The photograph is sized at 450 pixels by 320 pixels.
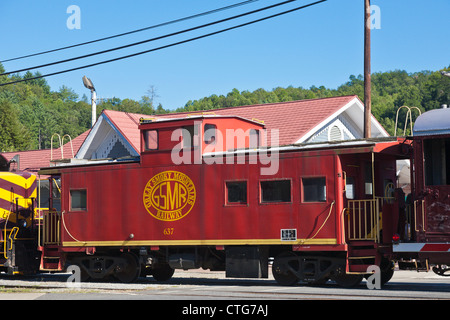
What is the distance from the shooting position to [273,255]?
1934 centimetres

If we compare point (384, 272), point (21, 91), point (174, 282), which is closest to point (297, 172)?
point (384, 272)

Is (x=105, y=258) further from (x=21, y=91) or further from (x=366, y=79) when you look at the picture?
(x=21, y=91)

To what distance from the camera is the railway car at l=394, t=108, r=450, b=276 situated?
16297mm

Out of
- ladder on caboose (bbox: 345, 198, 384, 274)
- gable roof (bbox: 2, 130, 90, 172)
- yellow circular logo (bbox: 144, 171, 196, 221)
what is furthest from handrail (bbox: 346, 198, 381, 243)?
gable roof (bbox: 2, 130, 90, 172)

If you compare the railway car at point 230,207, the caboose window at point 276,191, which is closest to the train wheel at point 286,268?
the railway car at point 230,207

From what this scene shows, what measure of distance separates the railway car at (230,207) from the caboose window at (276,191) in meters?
0.03

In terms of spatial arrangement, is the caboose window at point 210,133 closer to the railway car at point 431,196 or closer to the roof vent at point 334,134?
the railway car at point 431,196

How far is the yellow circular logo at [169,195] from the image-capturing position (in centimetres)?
1977

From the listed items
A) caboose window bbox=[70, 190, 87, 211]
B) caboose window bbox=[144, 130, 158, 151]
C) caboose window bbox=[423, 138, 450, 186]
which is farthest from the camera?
caboose window bbox=[70, 190, 87, 211]

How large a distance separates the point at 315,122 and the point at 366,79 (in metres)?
6.07

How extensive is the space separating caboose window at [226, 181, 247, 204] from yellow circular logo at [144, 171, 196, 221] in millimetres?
1047

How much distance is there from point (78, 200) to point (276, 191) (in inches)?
275
